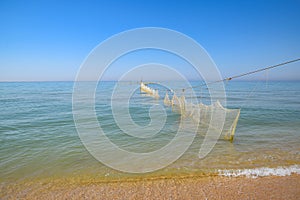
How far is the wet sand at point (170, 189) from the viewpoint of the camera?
372 centimetres

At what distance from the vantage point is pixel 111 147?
7.27m

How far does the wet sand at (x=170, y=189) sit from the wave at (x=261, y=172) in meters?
0.17

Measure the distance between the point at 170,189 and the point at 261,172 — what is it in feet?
8.83

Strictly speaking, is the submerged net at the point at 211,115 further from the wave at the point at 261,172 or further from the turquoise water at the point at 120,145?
the wave at the point at 261,172

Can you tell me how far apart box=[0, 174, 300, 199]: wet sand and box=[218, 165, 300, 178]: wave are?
0.17m

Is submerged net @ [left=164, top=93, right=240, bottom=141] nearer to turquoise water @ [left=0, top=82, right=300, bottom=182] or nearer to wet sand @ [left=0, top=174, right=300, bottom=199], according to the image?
turquoise water @ [left=0, top=82, right=300, bottom=182]

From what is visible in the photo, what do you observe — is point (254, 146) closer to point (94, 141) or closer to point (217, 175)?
point (217, 175)

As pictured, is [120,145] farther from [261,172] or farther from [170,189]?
[261,172]

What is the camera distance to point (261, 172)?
15.5ft

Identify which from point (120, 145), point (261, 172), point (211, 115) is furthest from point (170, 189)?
point (211, 115)

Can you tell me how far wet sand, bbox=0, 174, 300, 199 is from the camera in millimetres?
3718

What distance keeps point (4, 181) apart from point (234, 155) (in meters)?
7.05

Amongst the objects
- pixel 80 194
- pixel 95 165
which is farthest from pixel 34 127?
pixel 80 194

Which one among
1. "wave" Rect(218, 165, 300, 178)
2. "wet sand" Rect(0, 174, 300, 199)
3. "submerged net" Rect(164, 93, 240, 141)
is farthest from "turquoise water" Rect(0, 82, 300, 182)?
"submerged net" Rect(164, 93, 240, 141)
